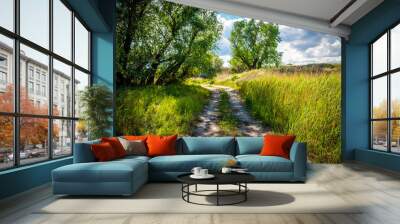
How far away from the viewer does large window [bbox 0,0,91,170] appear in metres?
5.12

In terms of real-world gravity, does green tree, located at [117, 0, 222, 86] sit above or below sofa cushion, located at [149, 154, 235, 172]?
above

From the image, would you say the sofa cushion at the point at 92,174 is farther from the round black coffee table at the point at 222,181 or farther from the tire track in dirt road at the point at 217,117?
the tire track in dirt road at the point at 217,117

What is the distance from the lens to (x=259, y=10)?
888cm

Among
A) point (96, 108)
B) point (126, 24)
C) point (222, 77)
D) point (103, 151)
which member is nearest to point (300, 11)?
point (222, 77)

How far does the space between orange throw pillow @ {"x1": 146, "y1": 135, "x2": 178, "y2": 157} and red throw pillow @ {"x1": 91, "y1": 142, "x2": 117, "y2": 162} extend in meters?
1.02

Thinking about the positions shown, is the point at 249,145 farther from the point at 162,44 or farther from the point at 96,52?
the point at 96,52

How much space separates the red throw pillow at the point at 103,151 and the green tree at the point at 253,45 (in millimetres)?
4855

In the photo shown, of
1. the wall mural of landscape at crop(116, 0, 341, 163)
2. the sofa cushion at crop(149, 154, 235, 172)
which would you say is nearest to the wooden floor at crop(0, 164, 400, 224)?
the sofa cushion at crop(149, 154, 235, 172)

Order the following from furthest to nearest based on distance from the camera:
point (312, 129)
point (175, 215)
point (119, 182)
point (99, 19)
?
point (312, 129)
point (99, 19)
point (119, 182)
point (175, 215)

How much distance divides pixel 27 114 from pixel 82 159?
1022 millimetres

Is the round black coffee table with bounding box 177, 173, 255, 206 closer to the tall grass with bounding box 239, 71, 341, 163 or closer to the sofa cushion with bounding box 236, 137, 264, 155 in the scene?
the sofa cushion with bounding box 236, 137, 264, 155

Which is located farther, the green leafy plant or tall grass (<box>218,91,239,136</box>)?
tall grass (<box>218,91,239,136</box>)

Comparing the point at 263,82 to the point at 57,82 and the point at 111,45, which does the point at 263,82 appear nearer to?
the point at 111,45

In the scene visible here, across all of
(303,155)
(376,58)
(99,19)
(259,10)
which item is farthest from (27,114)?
(376,58)
